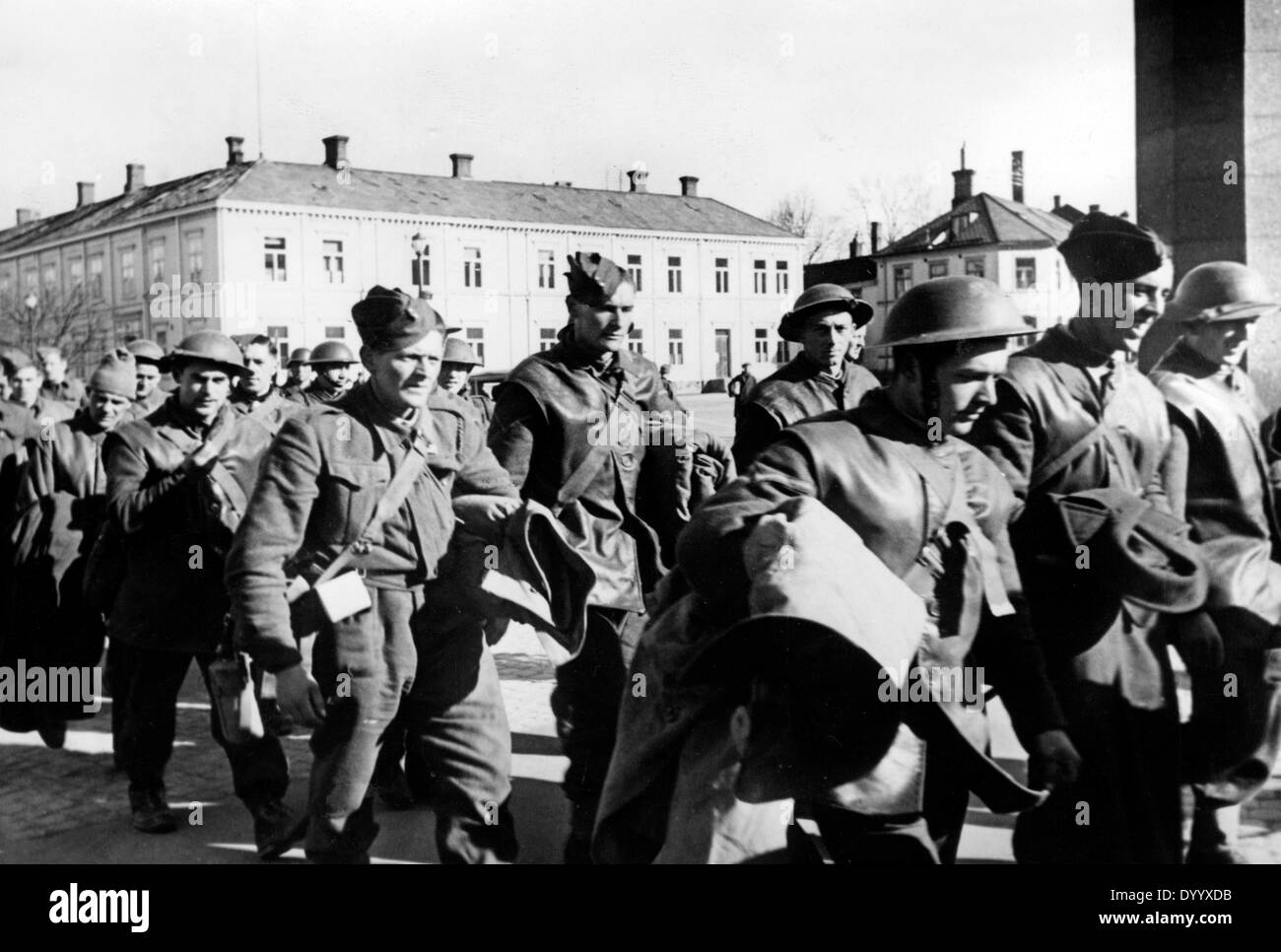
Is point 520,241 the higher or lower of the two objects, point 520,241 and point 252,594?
the higher

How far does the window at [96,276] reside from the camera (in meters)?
15.0

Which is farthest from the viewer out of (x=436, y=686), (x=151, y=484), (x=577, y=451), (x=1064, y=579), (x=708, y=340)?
(x=708, y=340)

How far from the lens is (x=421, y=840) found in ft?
17.5

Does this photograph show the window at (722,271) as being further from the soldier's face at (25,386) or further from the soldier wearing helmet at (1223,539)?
the soldier's face at (25,386)

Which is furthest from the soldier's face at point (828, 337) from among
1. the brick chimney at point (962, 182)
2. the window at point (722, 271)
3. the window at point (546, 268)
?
the window at point (722, 271)

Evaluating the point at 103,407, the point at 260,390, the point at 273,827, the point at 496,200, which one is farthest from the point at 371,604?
the point at 260,390

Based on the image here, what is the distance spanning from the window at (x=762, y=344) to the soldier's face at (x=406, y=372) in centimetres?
403

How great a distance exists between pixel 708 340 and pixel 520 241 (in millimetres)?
2130

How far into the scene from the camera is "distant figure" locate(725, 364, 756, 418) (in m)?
6.20

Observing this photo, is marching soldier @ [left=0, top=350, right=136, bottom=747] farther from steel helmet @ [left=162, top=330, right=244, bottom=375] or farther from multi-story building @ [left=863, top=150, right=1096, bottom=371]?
multi-story building @ [left=863, top=150, right=1096, bottom=371]

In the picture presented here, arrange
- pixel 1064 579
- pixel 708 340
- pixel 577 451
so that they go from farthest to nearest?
1. pixel 708 340
2. pixel 577 451
3. pixel 1064 579

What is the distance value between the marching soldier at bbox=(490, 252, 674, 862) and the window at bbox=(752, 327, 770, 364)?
312 cm
